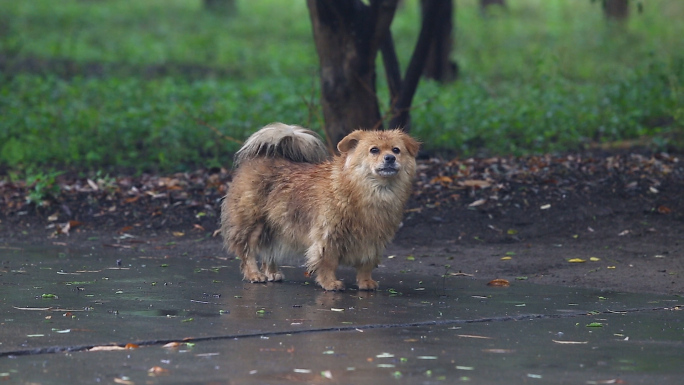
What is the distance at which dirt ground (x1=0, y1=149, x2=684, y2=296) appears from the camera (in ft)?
27.3

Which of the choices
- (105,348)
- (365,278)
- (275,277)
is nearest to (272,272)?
(275,277)

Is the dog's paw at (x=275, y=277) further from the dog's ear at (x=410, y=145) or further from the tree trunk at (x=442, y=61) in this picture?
the tree trunk at (x=442, y=61)

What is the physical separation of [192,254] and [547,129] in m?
6.85

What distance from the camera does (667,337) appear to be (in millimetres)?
5391

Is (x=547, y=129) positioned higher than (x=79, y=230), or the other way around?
(x=547, y=129)

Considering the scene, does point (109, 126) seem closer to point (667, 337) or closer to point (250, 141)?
point (250, 141)

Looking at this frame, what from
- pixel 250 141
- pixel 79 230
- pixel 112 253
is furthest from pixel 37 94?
pixel 250 141

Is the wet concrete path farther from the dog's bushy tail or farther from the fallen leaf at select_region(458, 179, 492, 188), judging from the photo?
the fallen leaf at select_region(458, 179, 492, 188)

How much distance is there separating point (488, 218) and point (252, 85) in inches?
434

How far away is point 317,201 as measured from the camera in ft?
24.1

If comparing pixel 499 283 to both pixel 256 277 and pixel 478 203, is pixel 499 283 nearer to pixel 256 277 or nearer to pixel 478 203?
pixel 256 277

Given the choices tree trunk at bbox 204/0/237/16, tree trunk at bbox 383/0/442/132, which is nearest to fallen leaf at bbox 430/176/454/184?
tree trunk at bbox 383/0/442/132

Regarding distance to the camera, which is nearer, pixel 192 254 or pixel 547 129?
pixel 192 254

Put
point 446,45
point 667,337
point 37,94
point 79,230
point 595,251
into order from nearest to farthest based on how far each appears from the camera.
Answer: point 667,337 → point 595,251 → point 79,230 → point 37,94 → point 446,45
